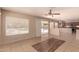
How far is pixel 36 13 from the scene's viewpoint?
2381mm

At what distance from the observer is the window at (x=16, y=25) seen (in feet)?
7.61

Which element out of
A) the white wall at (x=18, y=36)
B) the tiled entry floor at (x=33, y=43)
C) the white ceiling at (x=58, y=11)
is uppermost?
the white ceiling at (x=58, y=11)

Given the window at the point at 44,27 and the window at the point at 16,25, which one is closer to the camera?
the window at the point at 16,25

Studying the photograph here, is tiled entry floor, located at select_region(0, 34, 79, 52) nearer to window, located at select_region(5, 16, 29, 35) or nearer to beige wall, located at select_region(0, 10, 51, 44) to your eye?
beige wall, located at select_region(0, 10, 51, 44)

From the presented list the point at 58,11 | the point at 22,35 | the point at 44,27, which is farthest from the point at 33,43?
the point at 58,11

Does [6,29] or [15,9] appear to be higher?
[15,9]

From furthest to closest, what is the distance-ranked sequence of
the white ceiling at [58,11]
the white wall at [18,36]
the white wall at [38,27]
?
1. the white wall at [38,27]
2. the white wall at [18,36]
3. the white ceiling at [58,11]

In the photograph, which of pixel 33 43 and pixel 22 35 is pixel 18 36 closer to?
pixel 22 35

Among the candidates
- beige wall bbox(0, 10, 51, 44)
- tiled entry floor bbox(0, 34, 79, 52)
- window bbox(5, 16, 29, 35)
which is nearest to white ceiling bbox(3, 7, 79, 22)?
beige wall bbox(0, 10, 51, 44)

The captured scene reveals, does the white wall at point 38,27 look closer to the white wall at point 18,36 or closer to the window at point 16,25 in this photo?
the white wall at point 18,36

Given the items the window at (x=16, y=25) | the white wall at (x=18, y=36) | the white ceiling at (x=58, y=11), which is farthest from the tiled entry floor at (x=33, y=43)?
the white ceiling at (x=58, y=11)
